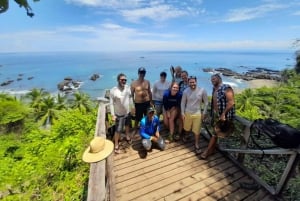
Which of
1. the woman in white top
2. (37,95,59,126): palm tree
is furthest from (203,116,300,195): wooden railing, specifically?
(37,95,59,126): palm tree

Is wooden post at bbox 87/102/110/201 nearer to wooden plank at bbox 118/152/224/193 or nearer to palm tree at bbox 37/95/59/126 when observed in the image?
wooden plank at bbox 118/152/224/193

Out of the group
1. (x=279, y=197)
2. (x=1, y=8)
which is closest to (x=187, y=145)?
(x=279, y=197)

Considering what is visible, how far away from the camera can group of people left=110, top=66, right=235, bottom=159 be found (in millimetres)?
4514

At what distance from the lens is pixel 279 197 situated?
3.69 metres

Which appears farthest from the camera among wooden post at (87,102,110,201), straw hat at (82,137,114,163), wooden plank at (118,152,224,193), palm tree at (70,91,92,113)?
palm tree at (70,91,92,113)

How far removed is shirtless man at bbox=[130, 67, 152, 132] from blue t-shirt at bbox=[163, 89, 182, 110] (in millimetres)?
399

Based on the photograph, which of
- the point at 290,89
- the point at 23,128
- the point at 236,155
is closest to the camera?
the point at 236,155

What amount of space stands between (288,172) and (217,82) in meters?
2.00

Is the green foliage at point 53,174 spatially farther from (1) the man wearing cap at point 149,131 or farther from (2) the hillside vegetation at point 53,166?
(1) the man wearing cap at point 149,131

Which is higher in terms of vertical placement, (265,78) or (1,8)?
(1,8)

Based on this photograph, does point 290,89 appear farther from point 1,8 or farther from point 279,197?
point 1,8

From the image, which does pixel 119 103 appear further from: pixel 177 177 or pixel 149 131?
pixel 177 177

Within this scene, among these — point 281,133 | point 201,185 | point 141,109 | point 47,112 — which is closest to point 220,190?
point 201,185

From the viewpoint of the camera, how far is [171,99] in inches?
213
